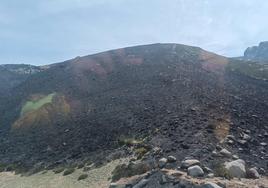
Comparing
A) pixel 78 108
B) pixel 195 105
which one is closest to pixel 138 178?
pixel 195 105

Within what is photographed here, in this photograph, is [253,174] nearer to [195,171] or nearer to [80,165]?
[195,171]

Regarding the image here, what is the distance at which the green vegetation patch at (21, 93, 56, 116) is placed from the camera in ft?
216

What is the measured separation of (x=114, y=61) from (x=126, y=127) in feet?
174

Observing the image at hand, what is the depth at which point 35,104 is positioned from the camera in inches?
2724

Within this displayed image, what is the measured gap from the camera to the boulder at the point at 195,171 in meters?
23.7

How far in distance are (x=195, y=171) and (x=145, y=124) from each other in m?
17.0

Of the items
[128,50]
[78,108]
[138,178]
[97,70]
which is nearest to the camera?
[138,178]

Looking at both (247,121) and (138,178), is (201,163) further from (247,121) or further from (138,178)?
(247,121)

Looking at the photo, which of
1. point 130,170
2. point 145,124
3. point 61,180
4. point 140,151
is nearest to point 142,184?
point 130,170

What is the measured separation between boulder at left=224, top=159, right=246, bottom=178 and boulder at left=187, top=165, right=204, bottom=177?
5.76ft

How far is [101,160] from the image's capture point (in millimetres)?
33500

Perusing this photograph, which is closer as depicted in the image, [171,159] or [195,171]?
[195,171]

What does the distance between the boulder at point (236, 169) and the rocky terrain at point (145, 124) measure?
7 centimetres

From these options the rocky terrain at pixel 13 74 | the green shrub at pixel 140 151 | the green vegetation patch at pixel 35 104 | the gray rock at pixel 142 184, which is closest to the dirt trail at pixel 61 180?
the green shrub at pixel 140 151
